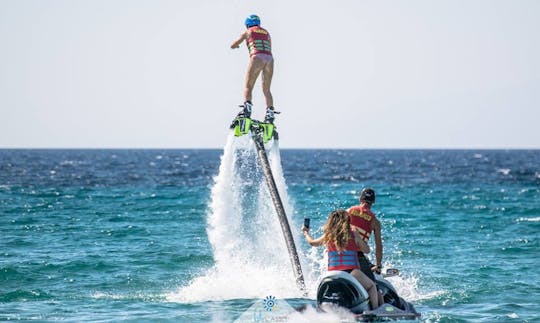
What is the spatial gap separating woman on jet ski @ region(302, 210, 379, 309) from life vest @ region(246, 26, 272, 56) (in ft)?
16.3

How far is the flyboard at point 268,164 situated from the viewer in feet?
53.0

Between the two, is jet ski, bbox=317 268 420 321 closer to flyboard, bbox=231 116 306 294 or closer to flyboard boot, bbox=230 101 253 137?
flyboard, bbox=231 116 306 294

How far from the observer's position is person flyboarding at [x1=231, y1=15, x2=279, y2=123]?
16.5 meters

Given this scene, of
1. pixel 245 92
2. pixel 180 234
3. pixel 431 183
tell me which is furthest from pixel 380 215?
pixel 431 183

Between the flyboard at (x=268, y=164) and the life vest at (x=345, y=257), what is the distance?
303 centimetres

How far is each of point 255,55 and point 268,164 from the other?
2.27m

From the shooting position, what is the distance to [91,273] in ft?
73.8

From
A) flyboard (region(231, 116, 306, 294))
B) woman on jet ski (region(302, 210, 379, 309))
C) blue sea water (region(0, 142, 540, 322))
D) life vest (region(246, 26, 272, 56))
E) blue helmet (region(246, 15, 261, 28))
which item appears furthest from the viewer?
blue sea water (region(0, 142, 540, 322))

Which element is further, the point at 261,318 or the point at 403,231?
the point at 403,231

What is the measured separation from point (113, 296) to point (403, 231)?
54.1 ft

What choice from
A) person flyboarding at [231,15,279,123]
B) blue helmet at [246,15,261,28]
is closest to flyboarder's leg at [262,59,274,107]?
person flyboarding at [231,15,279,123]

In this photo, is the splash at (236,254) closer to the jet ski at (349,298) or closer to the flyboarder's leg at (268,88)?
the flyboarder's leg at (268,88)

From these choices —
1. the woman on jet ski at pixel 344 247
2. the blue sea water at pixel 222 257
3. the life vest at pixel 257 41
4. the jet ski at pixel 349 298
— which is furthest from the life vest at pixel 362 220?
the life vest at pixel 257 41

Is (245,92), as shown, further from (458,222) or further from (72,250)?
(458,222)
